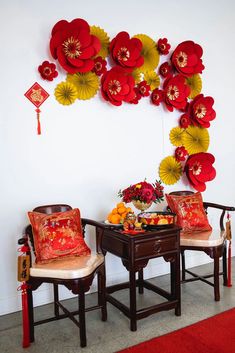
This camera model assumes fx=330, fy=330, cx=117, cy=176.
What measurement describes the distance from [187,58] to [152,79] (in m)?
0.47

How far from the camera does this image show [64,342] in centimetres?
222

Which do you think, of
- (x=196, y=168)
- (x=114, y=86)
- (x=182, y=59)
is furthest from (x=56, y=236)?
(x=182, y=59)

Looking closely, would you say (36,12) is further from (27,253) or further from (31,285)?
(31,285)

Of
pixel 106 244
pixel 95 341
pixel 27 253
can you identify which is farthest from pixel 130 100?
pixel 95 341

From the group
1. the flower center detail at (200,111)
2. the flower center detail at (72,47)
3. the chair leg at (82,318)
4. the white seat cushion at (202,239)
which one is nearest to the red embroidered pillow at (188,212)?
the white seat cushion at (202,239)

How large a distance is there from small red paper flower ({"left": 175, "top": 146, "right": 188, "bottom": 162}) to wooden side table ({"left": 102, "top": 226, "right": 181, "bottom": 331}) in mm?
1098

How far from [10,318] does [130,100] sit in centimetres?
215

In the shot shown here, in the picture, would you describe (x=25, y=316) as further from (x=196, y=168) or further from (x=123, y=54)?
(x=123, y=54)

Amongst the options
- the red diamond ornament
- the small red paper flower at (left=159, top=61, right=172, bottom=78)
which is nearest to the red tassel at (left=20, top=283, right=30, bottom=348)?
the red diamond ornament

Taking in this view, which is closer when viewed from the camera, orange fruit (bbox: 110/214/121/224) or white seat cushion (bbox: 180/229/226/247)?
orange fruit (bbox: 110/214/121/224)

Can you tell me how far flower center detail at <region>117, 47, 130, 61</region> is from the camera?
301cm

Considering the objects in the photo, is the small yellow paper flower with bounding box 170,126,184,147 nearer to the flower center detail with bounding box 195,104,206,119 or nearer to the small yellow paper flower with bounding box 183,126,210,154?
the small yellow paper flower with bounding box 183,126,210,154

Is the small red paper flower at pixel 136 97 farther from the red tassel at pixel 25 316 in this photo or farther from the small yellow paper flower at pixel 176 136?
the red tassel at pixel 25 316

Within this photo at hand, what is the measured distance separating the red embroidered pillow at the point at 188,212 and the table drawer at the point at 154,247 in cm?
54
